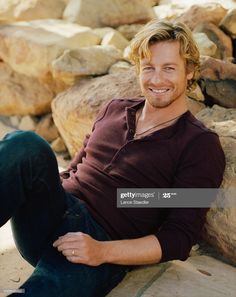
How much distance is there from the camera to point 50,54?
4.29m

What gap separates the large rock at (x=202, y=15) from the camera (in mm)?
4074

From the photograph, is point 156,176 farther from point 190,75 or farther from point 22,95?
point 22,95

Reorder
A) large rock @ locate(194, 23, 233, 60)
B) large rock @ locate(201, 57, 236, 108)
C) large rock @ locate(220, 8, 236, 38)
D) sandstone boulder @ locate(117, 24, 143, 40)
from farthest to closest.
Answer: sandstone boulder @ locate(117, 24, 143, 40) → large rock @ locate(220, 8, 236, 38) → large rock @ locate(194, 23, 233, 60) → large rock @ locate(201, 57, 236, 108)

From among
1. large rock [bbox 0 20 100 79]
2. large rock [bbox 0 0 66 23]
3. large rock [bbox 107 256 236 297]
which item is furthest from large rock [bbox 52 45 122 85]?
large rock [bbox 107 256 236 297]

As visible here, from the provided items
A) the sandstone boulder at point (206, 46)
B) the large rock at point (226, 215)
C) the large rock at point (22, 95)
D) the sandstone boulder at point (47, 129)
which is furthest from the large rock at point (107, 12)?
the large rock at point (226, 215)

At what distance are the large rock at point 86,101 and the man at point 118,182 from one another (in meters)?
1.00

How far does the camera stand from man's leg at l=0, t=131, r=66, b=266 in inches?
67.4

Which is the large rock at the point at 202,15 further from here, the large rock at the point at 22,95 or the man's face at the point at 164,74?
A: the man's face at the point at 164,74

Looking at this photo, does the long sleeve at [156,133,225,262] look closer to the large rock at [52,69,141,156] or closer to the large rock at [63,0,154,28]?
the large rock at [52,69,141,156]

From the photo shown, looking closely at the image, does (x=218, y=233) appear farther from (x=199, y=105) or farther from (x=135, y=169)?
(x=199, y=105)

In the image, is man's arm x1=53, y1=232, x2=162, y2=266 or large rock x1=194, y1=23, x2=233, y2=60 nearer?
man's arm x1=53, y1=232, x2=162, y2=266

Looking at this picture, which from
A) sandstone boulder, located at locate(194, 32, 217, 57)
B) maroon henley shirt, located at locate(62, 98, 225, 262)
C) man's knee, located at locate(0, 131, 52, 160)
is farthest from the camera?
sandstone boulder, located at locate(194, 32, 217, 57)

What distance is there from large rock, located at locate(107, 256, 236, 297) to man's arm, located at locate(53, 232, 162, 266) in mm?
194

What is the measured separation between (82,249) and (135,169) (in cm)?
47
